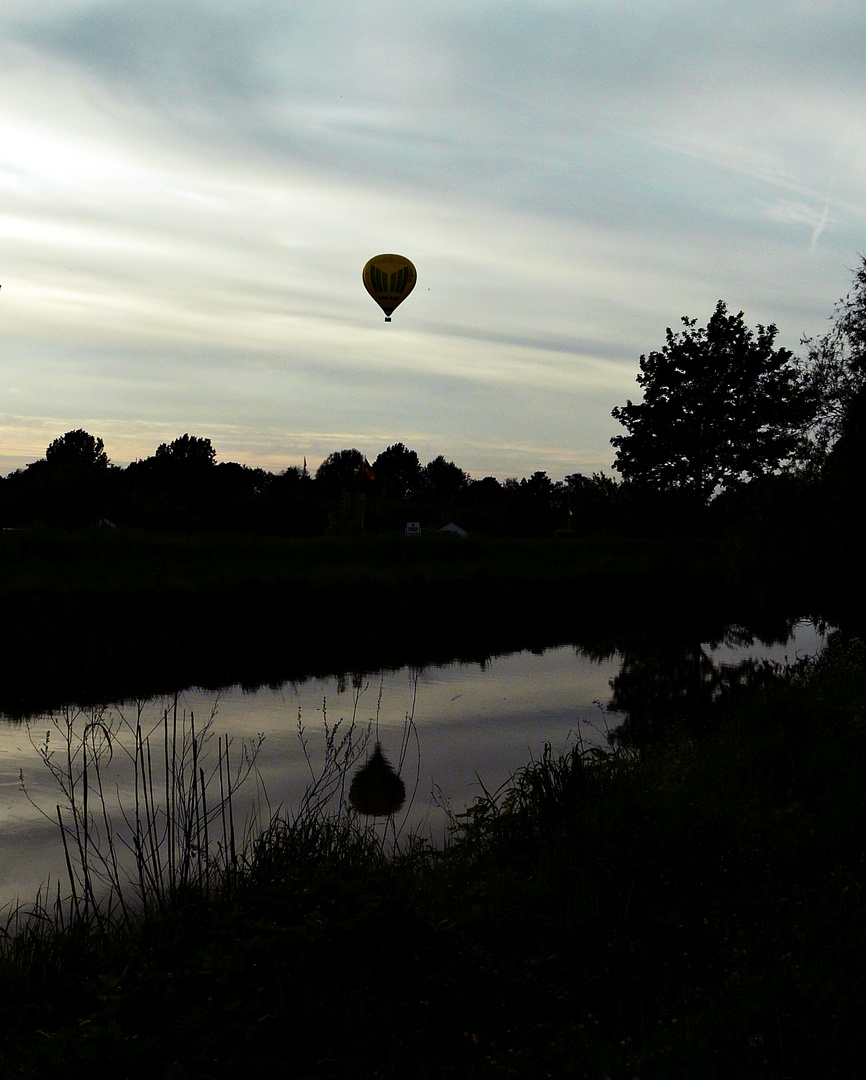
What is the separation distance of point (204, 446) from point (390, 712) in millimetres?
90426

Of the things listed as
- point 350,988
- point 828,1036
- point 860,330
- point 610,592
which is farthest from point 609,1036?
point 610,592

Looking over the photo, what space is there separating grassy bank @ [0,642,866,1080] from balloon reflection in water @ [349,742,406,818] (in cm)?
227

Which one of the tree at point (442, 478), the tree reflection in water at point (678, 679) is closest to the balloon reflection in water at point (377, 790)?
the tree reflection in water at point (678, 679)

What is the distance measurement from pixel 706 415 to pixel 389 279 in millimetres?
26925

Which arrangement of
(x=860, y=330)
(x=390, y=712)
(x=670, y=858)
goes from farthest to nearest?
1. (x=860, y=330)
2. (x=390, y=712)
3. (x=670, y=858)

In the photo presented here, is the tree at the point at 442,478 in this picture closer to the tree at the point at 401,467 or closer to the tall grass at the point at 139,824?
the tree at the point at 401,467

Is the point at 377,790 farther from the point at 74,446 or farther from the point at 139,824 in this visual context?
the point at 74,446

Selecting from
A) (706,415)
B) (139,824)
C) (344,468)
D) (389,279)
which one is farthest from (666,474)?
(344,468)

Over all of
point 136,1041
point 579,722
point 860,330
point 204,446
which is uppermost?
point 204,446

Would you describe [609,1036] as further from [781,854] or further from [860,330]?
[860,330]

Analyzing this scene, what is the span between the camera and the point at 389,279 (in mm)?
31641

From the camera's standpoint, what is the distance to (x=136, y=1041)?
4352 millimetres

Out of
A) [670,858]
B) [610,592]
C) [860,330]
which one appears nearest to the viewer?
[670,858]

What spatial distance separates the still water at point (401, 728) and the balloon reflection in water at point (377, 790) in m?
0.16
